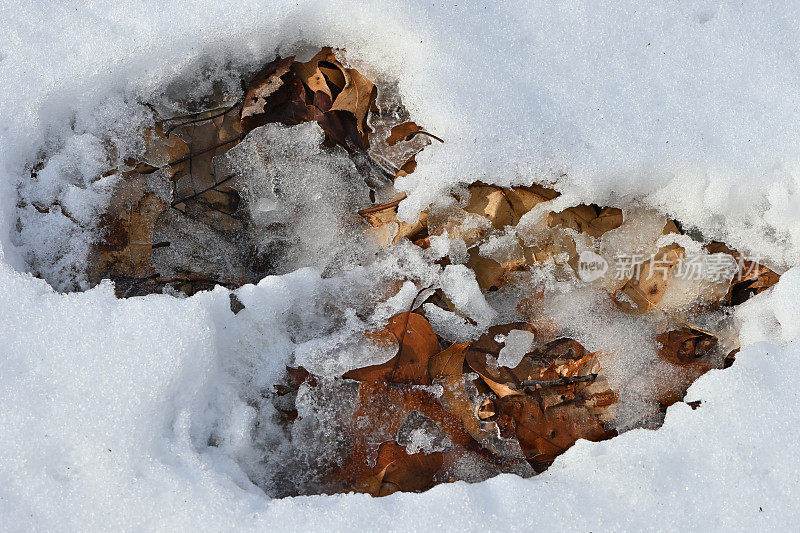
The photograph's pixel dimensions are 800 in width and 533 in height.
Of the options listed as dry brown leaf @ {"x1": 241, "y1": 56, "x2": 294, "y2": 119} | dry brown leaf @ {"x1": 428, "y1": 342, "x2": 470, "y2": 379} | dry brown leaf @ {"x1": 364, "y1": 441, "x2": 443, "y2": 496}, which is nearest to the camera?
dry brown leaf @ {"x1": 364, "y1": 441, "x2": 443, "y2": 496}

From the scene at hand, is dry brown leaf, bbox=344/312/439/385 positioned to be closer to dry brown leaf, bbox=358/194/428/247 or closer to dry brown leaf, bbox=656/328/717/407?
dry brown leaf, bbox=358/194/428/247

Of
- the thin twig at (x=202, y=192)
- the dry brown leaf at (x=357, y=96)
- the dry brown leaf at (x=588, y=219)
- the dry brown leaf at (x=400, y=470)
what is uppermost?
the dry brown leaf at (x=357, y=96)

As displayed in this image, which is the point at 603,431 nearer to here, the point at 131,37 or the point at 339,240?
the point at 339,240

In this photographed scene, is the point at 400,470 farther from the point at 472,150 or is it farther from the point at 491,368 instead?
the point at 472,150

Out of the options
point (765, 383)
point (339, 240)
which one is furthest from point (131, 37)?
point (765, 383)

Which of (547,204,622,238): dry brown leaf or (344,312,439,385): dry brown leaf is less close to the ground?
(547,204,622,238): dry brown leaf

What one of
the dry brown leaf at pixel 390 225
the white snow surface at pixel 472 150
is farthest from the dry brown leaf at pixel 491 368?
the dry brown leaf at pixel 390 225

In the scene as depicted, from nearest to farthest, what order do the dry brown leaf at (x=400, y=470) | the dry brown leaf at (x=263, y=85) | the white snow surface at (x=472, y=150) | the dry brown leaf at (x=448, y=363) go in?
the white snow surface at (x=472, y=150) → the dry brown leaf at (x=400, y=470) → the dry brown leaf at (x=448, y=363) → the dry brown leaf at (x=263, y=85)

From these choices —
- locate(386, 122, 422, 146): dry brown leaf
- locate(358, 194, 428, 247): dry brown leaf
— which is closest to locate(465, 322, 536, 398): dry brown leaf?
locate(358, 194, 428, 247): dry brown leaf

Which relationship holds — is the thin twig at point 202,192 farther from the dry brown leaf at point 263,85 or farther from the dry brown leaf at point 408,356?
the dry brown leaf at point 408,356
